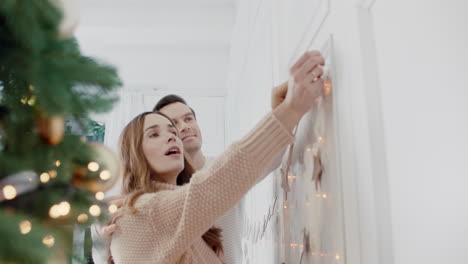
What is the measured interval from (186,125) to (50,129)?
163 centimetres

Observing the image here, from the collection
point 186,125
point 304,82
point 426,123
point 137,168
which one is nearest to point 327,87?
point 304,82

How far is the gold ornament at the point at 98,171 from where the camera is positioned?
55 cm

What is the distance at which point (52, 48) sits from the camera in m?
0.49

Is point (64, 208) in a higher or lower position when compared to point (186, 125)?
lower

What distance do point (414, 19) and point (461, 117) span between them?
8.3 inches

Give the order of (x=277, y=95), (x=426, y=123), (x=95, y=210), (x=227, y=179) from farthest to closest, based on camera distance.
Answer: (x=277, y=95), (x=227, y=179), (x=426, y=123), (x=95, y=210)

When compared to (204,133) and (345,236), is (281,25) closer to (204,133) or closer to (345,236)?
(345,236)

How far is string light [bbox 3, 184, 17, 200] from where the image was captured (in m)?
0.47

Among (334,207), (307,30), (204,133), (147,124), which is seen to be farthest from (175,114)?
(204,133)

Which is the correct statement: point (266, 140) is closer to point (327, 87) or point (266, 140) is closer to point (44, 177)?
point (327, 87)

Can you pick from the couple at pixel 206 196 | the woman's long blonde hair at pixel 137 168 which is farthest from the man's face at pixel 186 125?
the couple at pixel 206 196

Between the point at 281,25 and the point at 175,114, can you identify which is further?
the point at 175,114

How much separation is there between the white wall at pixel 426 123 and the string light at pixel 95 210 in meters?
0.44

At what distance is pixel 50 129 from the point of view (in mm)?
509
